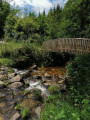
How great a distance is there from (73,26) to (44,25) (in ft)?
15.8

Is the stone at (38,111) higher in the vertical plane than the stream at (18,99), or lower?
lower

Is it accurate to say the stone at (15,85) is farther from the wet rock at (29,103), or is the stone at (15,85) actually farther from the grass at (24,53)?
the grass at (24,53)

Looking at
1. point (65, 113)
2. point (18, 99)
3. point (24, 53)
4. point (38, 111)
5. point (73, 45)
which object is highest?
point (73, 45)

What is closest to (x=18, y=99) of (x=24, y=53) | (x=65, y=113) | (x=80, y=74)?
(x=65, y=113)

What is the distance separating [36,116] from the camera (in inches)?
117

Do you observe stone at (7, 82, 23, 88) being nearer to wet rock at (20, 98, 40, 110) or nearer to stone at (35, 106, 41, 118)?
wet rock at (20, 98, 40, 110)

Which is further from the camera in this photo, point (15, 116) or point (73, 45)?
point (73, 45)

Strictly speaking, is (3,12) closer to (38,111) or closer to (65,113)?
(38,111)

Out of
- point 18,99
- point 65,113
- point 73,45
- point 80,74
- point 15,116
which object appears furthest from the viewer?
point 73,45

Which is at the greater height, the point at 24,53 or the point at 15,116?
the point at 24,53

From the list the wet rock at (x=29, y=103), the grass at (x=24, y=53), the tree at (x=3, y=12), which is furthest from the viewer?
the tree at (x=3, y=12)

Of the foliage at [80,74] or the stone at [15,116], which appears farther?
the foliage at [80,74]

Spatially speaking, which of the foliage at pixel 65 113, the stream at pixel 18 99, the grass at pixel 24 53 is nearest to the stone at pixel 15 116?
the stream at pixel 18 99

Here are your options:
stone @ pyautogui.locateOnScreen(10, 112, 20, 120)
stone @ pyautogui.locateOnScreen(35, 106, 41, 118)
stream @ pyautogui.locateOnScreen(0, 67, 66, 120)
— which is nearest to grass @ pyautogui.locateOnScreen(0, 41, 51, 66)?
stream @ pyautogui.locateOnScreen(0, 67, 66, 120)
